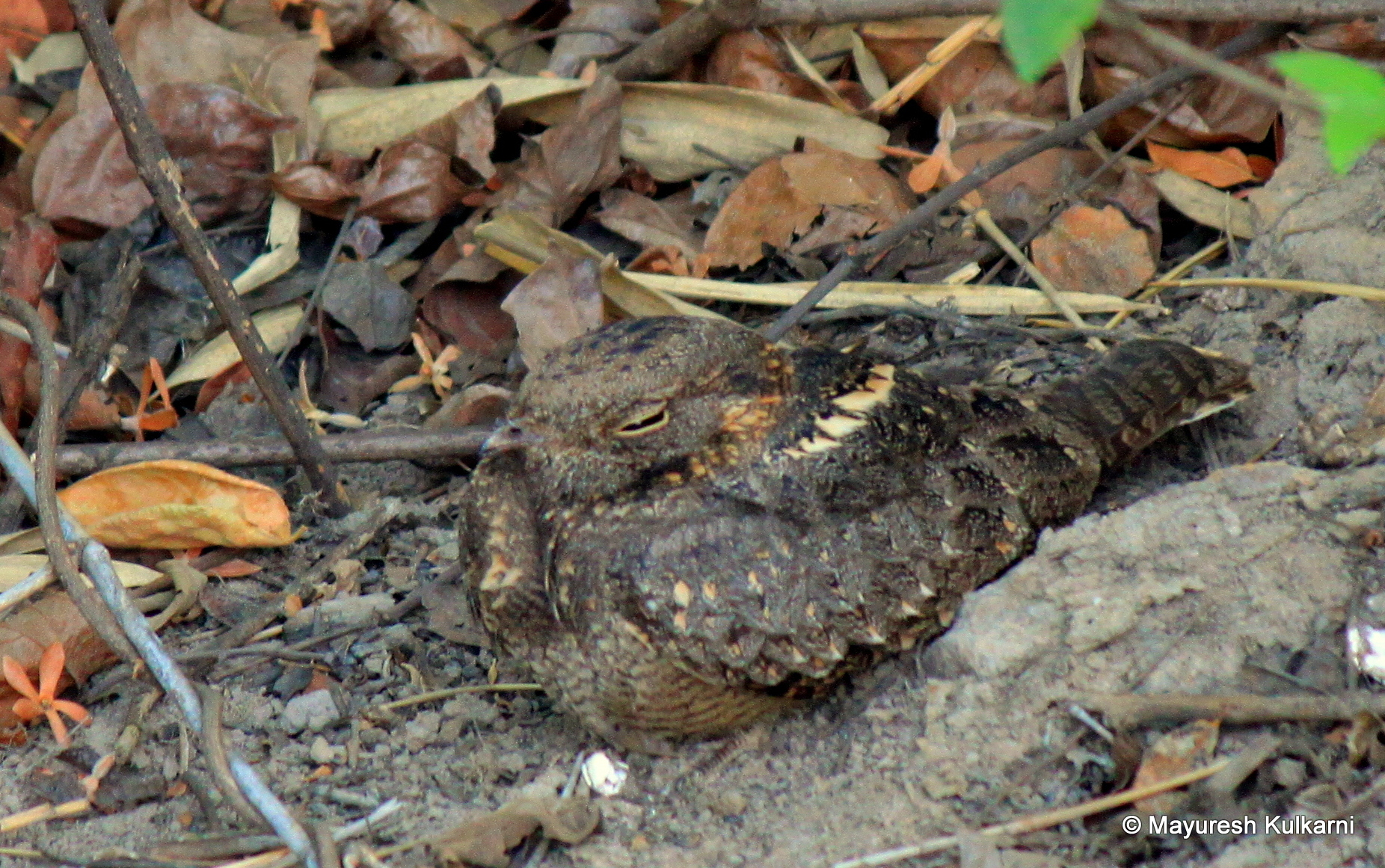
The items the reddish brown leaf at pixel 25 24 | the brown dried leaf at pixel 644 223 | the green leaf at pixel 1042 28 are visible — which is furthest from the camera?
the reddish brown leaf at pixel 25 24

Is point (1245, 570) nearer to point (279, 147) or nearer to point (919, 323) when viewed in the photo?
point (919, 323)

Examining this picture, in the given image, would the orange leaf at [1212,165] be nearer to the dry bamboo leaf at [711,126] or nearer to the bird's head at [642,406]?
the dry bamboo leaf at [711,126]

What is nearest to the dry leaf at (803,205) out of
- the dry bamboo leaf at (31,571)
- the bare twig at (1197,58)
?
the dry bamboo leaf at (31,571)

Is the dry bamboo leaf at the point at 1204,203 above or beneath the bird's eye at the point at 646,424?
beneath

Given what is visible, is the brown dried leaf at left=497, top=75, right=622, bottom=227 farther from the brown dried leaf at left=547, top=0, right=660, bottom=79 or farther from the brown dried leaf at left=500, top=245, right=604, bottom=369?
the brown dried leaf at left=500, top=245, right=604, bottom=369

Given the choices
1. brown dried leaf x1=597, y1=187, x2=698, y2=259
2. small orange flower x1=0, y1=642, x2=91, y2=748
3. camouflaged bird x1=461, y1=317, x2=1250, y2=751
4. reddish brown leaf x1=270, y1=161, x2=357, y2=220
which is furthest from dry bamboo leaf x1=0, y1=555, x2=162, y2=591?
brown dried leaf x1=597, y1=187, x2=698, y2=259

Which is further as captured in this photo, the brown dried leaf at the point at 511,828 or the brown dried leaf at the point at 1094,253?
the brown dried leaf at the point at 1094,253

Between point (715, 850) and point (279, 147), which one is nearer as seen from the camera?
point (715, 850)

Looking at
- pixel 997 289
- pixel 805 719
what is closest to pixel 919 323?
pixel 997 289
